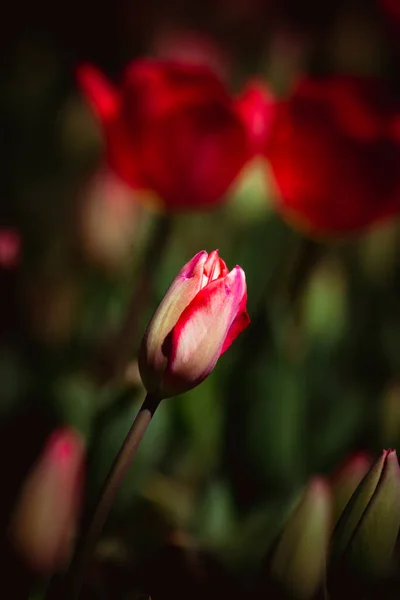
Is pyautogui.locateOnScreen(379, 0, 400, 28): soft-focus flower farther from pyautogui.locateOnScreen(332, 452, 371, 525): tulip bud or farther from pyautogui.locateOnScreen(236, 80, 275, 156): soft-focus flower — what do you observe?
pyautogui.locateOnScreen(332, 452, 371, 525): tulip bud

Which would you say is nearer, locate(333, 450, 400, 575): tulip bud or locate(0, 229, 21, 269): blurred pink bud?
locate(333, 450, 400, 575): tulip bud

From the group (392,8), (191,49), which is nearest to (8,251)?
(392,8)

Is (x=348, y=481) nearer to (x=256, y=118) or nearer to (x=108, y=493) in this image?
(x=108, y=493)

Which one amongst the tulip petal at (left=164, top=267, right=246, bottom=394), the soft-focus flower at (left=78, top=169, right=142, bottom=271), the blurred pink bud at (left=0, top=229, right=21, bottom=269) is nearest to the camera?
the tulip petal at (left=164, top=267, right=246, bottom=394)

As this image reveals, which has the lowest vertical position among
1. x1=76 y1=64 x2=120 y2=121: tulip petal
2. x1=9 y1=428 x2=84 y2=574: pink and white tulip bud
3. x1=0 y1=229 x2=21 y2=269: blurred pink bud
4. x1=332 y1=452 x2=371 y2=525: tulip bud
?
x1=332 y1=452 x2=371 y2=525: tulip bud

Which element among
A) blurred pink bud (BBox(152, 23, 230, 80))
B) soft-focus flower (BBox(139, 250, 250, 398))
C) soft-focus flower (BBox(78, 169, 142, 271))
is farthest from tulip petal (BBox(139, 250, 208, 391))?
blurred pink bud (BBox(152, 23, 230, 80))

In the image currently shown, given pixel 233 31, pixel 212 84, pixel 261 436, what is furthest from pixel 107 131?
pixel 233 31

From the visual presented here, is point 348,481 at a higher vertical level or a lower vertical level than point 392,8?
lower

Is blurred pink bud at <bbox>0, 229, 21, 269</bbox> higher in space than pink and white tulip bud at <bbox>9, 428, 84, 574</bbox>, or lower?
higher
